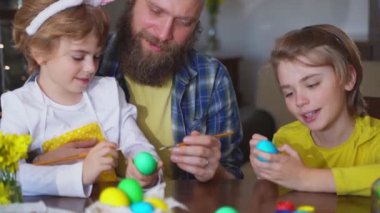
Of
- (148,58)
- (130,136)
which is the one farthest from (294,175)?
(148,58)

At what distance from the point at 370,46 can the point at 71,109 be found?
3049mm

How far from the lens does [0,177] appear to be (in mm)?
1155

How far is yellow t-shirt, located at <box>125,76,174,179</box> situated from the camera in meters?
1.89

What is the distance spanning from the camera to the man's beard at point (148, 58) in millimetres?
1901

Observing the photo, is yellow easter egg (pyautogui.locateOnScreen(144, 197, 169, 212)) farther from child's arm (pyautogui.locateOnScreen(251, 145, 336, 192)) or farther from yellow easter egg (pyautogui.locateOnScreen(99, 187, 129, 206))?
child's arm (pyautogui.locateOnScreen(251, 145, 336, 192))

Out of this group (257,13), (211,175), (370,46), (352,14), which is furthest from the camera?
(257,13)

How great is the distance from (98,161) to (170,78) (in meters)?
0.66

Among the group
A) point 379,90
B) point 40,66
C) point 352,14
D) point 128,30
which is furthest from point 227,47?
point 40,66

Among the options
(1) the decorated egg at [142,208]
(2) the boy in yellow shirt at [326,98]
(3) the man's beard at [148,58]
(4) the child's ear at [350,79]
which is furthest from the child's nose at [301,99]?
(1) the decorated egg at [142,208]

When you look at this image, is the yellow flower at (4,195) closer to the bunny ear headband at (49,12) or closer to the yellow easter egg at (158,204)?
the yellow easter egg at (158,204)

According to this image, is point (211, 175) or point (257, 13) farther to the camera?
point (257, 13)

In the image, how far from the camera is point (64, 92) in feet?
5.40

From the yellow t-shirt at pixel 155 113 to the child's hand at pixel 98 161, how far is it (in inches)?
20.1

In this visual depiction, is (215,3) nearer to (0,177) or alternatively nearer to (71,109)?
(71,109)
